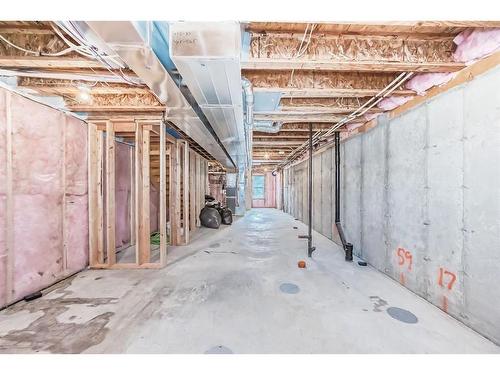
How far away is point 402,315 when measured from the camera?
182 cm

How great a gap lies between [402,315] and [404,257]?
80 centimetres

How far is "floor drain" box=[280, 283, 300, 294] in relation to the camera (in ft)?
7.43

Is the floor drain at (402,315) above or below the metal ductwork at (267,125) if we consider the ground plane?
below

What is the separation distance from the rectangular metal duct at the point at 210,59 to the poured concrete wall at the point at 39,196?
74.2 inches

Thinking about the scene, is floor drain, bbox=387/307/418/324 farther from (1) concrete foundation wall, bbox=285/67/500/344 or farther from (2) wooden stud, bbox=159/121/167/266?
(2) wooden stud, bbox=159/121/167/266

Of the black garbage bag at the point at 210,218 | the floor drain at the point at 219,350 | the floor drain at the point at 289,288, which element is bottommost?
the floor drain at the point at 289,288

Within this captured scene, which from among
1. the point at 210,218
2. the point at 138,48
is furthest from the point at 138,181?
the point at 210,218

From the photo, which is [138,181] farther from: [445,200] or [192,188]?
[445,200]

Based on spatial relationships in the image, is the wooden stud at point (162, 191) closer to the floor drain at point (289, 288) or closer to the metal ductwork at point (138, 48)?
the metal ductwork at point (138, 48)

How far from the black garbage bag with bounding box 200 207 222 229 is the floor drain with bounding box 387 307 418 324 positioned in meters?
4.79

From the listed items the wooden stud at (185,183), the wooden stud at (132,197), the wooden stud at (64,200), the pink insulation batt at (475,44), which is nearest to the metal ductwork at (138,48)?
the wooden stud at (64,200)

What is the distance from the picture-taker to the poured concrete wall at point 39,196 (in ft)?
6.51

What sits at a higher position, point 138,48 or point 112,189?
point 138,48
